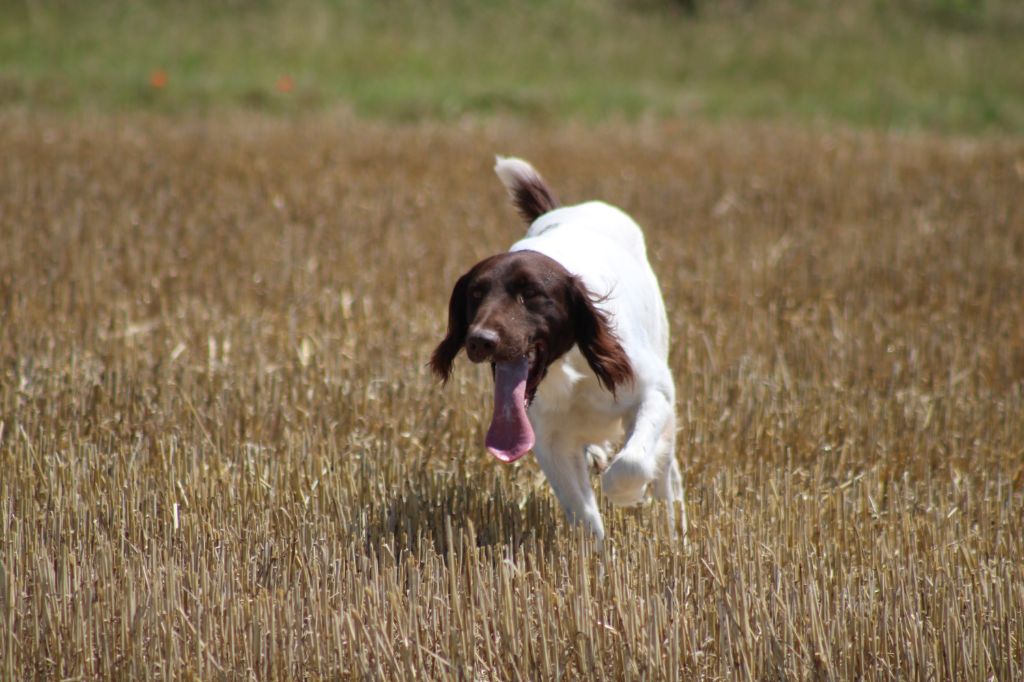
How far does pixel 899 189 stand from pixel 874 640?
765 cm

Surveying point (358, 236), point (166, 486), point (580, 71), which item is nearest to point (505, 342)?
point (166, 486)

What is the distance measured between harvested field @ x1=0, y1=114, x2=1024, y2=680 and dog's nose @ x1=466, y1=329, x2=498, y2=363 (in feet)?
1.68

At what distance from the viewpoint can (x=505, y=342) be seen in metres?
3.21

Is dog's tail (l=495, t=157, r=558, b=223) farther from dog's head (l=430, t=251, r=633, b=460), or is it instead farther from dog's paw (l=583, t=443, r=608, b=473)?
dog's head (l=430, t=251, r=633, b=460)

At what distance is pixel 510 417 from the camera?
3.31m

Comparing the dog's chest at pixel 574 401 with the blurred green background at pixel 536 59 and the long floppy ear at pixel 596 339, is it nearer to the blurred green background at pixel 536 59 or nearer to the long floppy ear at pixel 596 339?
the long floppy ear at pixel 596 339

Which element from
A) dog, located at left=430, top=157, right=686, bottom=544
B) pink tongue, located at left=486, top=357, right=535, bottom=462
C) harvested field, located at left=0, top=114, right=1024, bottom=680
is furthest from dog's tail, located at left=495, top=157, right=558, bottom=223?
pink tongue, located at left=486, top=357, right=535, bottom=462

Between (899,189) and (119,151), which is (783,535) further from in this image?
(119,151)

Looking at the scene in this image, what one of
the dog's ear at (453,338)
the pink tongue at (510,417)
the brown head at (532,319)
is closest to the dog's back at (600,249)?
the brown head at (532,319)

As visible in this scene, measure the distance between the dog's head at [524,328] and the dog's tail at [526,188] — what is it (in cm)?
116

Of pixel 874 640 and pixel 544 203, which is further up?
pixel 544 203

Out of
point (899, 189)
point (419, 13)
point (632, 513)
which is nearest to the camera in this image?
point (632, 513)

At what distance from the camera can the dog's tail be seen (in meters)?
4.57

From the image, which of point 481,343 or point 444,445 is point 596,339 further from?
point 444,445
